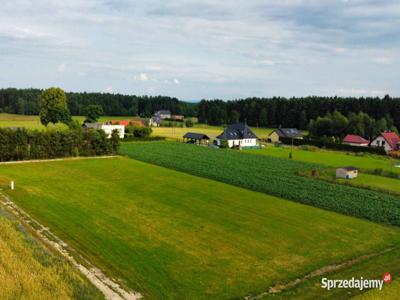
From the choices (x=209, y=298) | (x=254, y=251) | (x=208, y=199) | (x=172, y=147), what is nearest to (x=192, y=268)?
(x=209, y=298)

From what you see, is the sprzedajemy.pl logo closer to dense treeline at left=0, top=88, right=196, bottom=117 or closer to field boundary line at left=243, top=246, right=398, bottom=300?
field boundary line at left=243, top=246, right=398, bottom=300

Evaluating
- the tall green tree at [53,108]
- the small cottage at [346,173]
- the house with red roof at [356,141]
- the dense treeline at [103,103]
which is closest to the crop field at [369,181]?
the small cottage at [346,173]

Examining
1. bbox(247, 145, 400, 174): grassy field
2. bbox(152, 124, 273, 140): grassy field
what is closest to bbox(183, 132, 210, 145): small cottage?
bbox(152, 124, 273, 140): grassy field

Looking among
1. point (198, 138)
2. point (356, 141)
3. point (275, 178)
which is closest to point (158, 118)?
point (198, 138)

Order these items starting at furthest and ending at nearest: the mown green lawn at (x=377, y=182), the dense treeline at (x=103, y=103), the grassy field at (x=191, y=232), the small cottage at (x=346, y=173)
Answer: the dense treeline at (x=103, y=103), the small cottage at (x=346, y=173), the mown green lawn at (x=377, y=182), the grassy field at (x=191, y=232)

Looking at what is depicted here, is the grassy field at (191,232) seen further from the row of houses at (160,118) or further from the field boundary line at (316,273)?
the row of houses at (160,118)

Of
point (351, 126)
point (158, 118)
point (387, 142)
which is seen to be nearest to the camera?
point (387, 142)

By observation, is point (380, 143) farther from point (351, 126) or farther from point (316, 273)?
point (316, 273)
